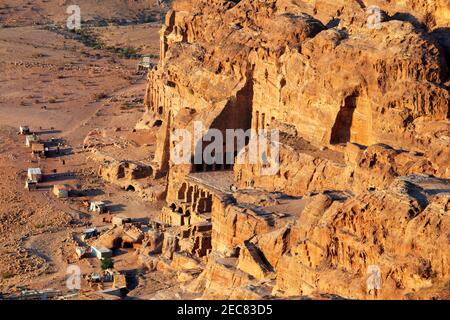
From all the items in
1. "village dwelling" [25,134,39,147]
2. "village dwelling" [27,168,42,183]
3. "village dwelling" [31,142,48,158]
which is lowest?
"village dwelling" [27,168,42,183]

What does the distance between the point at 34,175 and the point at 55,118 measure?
46.6ft

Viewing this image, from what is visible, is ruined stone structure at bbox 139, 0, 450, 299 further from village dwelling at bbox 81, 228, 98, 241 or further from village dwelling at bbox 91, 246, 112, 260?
village dwelling at bbox 81, 228, 98, 241

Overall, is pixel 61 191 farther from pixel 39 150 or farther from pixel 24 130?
pixel 24 130

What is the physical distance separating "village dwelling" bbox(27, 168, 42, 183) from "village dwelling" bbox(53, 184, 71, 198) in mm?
1664

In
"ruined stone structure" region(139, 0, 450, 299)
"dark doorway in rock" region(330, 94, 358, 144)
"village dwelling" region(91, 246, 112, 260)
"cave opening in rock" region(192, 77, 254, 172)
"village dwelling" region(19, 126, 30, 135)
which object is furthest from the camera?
"village dwelling" region(19, 126, 30, 135)

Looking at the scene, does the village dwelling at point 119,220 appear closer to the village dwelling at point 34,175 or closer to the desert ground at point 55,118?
the desert ground at point 55,118

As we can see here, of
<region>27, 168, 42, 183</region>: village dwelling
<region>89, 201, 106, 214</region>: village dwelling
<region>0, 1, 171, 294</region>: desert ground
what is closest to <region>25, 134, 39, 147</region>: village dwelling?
<region>0, 1, 171, 294</region>: desert ground

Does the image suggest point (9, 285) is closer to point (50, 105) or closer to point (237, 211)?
point (237, 211)

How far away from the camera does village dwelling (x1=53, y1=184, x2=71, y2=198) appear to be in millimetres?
58438

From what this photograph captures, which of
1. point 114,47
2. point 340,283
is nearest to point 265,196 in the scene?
point 340,283

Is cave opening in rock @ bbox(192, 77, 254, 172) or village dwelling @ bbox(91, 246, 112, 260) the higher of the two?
cave opening in rock @ bbox(192, 77, 254, 172)

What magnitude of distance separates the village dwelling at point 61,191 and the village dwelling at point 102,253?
8951 millimetres

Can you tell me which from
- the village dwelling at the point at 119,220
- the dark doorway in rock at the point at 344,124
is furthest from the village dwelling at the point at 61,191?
the dark doorway in rock at the point at 344,124

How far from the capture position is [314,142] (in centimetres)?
5188
